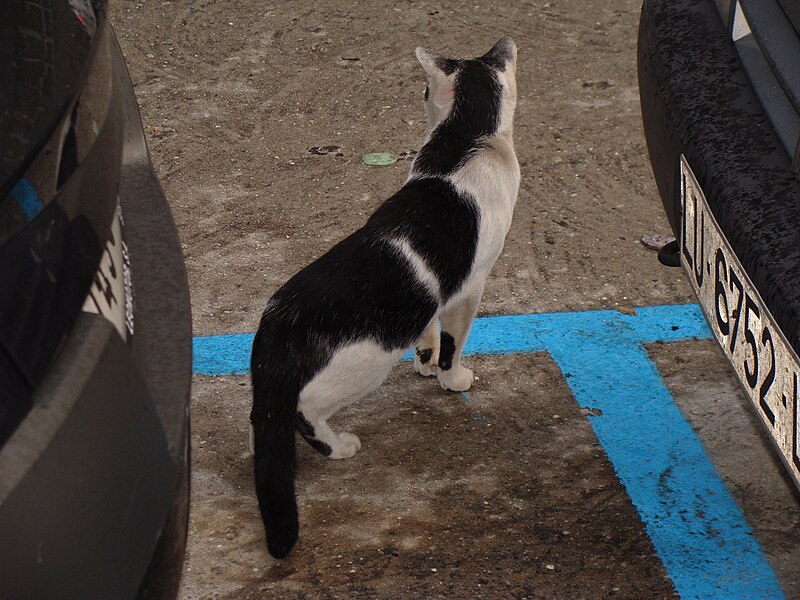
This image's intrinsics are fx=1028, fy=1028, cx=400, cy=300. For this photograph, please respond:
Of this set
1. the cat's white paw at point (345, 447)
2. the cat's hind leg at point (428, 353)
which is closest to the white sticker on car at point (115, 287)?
the cat's white paw at point (345, 447)

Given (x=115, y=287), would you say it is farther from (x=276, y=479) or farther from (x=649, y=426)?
(x=649, y=426)

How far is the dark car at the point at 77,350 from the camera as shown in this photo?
1249mm

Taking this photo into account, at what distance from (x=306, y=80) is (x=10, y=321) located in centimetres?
405

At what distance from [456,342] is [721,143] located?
1.20m

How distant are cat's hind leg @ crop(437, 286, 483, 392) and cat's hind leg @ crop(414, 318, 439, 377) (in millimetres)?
79

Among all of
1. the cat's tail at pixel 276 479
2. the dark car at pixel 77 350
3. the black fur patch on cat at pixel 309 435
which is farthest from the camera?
the black fur patch on cat at pixel 309 435

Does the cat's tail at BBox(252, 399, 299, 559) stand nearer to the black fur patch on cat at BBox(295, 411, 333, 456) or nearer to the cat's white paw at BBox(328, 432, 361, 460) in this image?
the black fur patch on cat at BBox(295, 411, 333, 456)

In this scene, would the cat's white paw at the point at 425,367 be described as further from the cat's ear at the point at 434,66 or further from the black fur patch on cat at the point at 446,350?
the cat's ear at the point at 434,66

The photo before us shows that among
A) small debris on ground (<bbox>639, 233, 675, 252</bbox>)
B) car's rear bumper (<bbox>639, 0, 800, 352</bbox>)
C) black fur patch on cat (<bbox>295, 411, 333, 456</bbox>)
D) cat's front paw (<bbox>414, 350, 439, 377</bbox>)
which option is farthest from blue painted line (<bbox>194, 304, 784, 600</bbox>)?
car's rear bumper (<bbox>639, 0, 800, 352</bbox>)

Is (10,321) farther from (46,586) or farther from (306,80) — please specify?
(306,80)

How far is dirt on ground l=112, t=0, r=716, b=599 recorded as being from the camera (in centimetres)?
254

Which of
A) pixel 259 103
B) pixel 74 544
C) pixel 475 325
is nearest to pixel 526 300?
pixel 475 325

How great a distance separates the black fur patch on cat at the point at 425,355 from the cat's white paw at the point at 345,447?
0.46 meters

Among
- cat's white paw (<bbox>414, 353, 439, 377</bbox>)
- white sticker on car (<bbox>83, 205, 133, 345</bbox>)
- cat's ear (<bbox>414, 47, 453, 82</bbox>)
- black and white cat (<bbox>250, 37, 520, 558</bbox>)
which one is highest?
white sticker on car (<bbox>83, 205, 133, 345</bbox>)
